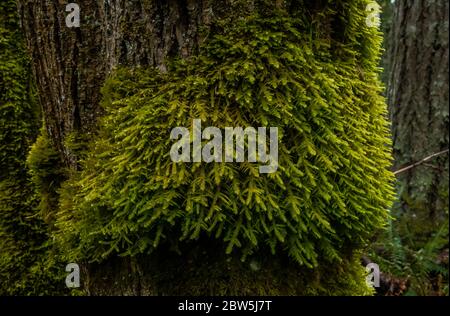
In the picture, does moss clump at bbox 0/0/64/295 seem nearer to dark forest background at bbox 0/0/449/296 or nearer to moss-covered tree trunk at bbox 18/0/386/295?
dark forest background at bbox 0/0/449/296

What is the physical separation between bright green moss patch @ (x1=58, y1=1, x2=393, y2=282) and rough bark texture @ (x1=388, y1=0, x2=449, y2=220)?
3173mm

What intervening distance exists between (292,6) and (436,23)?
3.57 metres

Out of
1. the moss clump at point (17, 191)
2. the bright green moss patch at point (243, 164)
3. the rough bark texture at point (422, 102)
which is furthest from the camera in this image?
the rough bark texture at point (422, 102)

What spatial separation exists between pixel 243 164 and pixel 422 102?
12.2 ft

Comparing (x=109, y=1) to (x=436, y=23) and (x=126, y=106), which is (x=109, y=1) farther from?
(x=436, y=23)

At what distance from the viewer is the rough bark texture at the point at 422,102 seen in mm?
4426

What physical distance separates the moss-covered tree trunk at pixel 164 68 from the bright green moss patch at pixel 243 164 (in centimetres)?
5

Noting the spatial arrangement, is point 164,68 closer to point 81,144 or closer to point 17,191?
point 81,144

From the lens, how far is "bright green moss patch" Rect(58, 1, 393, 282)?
5.12 ft

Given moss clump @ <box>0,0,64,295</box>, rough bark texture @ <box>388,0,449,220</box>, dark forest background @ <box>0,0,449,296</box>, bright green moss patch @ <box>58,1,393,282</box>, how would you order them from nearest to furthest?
bright green moss patch @ <box>58,1,393,282</box>, dark forest background @ <box>0,0,449,296</box>, moss clump @ <box>0,0,64,295</box>, rough bark texture @ <box>388,0,449,220</box>

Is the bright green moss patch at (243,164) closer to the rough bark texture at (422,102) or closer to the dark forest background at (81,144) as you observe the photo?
the dark forest background at (81,144)

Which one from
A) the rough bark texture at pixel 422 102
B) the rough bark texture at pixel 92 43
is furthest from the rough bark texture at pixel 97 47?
the rough bark texture at pixel 422 102

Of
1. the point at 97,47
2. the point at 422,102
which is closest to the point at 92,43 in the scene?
the point at 97,47

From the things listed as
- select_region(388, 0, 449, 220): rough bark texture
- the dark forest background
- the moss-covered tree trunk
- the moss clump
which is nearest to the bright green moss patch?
the moss-covered tree trunk
